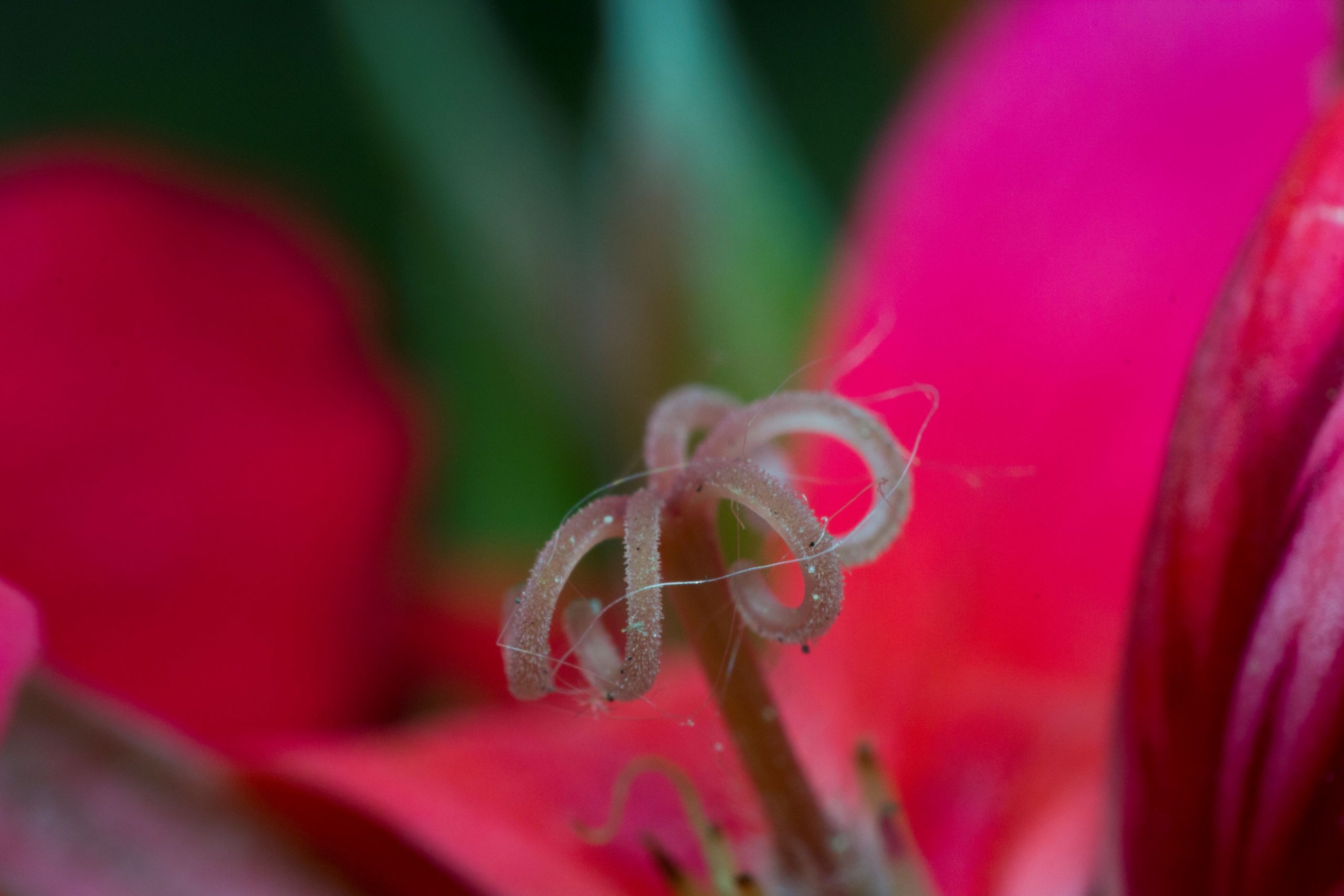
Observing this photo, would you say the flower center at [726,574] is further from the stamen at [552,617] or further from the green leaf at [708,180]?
the green leaf at [708,180]

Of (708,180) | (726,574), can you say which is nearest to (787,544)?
(726,574)

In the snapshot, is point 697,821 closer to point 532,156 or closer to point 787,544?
point 787,544

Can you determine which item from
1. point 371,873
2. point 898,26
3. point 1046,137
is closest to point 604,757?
point 371,873

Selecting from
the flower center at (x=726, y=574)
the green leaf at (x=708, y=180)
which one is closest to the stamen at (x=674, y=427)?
the flower center at (x=726, y=574)

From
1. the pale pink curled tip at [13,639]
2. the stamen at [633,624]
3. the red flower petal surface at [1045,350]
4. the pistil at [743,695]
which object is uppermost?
the pale pink curled tip at [13,639]

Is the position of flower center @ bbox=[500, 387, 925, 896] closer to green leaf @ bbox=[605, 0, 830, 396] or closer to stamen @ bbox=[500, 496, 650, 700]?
stamen @ bbox=[500, 496, 650, 700]

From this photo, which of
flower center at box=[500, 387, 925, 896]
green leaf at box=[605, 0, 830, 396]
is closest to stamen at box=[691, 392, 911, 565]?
flower center at box=[500, 387, 925, 896]
